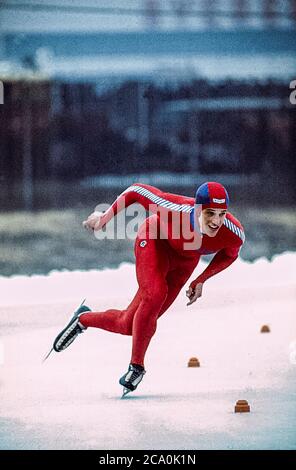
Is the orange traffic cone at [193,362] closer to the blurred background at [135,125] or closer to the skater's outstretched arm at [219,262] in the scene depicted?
the skater's outstretched arm at [219,262]

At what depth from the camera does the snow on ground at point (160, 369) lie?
181 inches

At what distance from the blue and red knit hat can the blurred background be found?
1.30 metres

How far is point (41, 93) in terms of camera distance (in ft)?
22.4

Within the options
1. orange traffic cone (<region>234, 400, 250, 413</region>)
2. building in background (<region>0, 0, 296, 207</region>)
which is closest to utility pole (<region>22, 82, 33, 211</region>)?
building in background (<region>0, 0, 296, 207</region>)

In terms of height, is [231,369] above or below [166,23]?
below

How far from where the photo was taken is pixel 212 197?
4789 mm

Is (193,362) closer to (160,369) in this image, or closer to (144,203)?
(160,369)

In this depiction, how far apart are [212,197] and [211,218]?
10 cm

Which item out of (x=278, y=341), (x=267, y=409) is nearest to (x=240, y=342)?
(x=278, y=341)

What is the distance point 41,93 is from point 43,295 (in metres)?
1.40

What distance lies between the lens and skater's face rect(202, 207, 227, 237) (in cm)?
482

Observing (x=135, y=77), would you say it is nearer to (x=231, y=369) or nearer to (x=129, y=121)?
(x=129, y=121)

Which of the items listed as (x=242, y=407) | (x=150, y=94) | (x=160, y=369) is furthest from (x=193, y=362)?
(x=150, y=94)

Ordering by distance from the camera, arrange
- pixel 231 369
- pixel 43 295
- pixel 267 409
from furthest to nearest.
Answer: pixel 43 295 → pixel 231 369 → pixel 267 409
